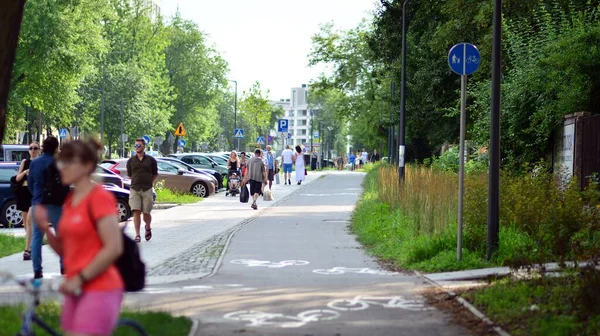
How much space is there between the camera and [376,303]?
1127cm

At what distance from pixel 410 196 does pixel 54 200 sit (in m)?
8.86

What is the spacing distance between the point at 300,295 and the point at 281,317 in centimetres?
168


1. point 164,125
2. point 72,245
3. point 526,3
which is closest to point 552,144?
point 526,3

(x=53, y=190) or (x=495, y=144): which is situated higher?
(x=495, y=144)

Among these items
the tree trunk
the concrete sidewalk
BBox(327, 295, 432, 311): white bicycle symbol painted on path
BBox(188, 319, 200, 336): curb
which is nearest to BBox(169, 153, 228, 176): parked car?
the concrete sidewalk

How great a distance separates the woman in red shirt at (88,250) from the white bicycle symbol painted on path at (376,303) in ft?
18.7

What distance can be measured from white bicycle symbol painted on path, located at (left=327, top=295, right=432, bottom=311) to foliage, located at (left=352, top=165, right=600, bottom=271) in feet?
6.79

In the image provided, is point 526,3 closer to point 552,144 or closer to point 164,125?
point 552,144

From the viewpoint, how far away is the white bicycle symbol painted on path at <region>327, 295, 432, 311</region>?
10.9 m

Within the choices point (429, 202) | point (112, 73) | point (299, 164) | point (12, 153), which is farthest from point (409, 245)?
point (112, 73)

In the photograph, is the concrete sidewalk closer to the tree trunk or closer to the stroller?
the tree trunk

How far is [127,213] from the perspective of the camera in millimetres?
25406

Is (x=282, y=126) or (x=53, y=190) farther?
(x=282, y=126)

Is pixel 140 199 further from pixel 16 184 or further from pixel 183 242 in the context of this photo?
pixel 16 184
